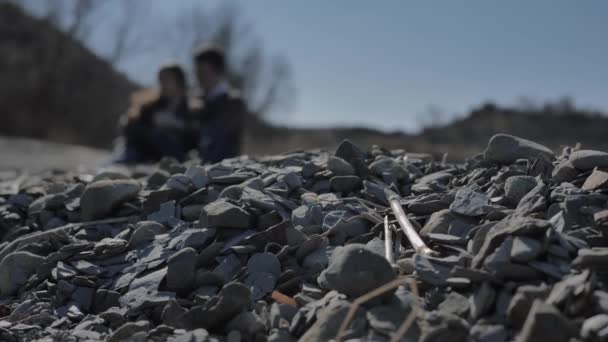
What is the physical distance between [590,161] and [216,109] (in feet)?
14.0

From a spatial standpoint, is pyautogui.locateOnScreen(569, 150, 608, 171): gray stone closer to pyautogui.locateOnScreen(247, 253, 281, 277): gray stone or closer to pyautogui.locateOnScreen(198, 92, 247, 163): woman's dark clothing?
pyautogui.locateOnScreen(247, 253, 281, 277): gray stone

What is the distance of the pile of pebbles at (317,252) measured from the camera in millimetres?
1795

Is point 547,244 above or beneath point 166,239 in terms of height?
above

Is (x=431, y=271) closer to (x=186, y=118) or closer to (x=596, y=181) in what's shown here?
(x=596, y=181)

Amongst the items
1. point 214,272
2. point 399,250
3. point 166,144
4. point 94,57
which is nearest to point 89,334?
point 214,272

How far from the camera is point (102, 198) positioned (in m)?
3.11

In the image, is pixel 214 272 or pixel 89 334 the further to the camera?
pixel 214 272

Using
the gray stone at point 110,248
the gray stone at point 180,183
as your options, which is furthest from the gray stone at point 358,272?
the gray stone at point 180,183

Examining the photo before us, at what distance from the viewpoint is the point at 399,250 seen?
2.29m

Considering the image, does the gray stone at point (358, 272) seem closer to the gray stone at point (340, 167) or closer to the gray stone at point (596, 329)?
the gray stone at point (596, 329)

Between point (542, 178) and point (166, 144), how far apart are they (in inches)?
184

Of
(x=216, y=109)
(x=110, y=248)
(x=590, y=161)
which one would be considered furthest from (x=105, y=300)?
(x=216, y=109)

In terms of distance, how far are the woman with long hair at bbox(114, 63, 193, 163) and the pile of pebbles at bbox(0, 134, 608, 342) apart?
2.76 metres

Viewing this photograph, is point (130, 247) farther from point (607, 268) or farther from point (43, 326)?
point (607, 268)
